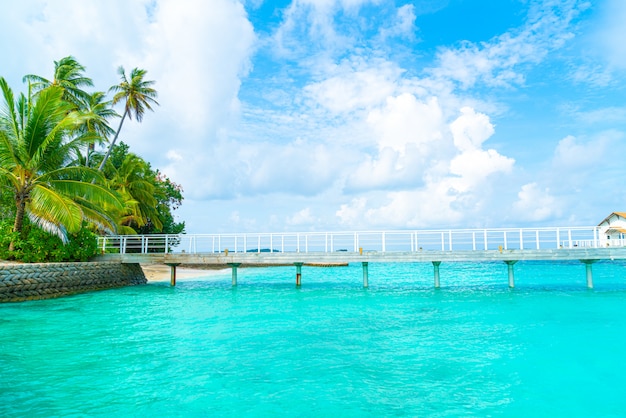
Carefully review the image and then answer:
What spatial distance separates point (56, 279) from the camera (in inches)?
793

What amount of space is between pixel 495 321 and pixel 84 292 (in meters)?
19.4

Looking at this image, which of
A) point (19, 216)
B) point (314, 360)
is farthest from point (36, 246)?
point (314, 360)

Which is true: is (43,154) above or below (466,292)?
above

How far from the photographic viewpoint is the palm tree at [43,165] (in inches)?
731

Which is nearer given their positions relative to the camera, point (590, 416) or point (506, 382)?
point (590, 416)

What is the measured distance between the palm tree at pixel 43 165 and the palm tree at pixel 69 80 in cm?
857

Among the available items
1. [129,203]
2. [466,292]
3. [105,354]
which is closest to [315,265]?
[129,203]

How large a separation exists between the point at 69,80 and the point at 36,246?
529 inches

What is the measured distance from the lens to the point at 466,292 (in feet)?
74.5

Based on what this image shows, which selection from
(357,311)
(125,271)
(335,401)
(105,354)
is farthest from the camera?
(125,271)

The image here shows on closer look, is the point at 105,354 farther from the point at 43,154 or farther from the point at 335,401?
the point at 43,154

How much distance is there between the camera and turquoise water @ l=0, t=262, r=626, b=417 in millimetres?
7016

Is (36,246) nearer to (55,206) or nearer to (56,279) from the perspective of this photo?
(56,279)

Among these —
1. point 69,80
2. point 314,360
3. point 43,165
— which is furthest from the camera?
point 69,80
